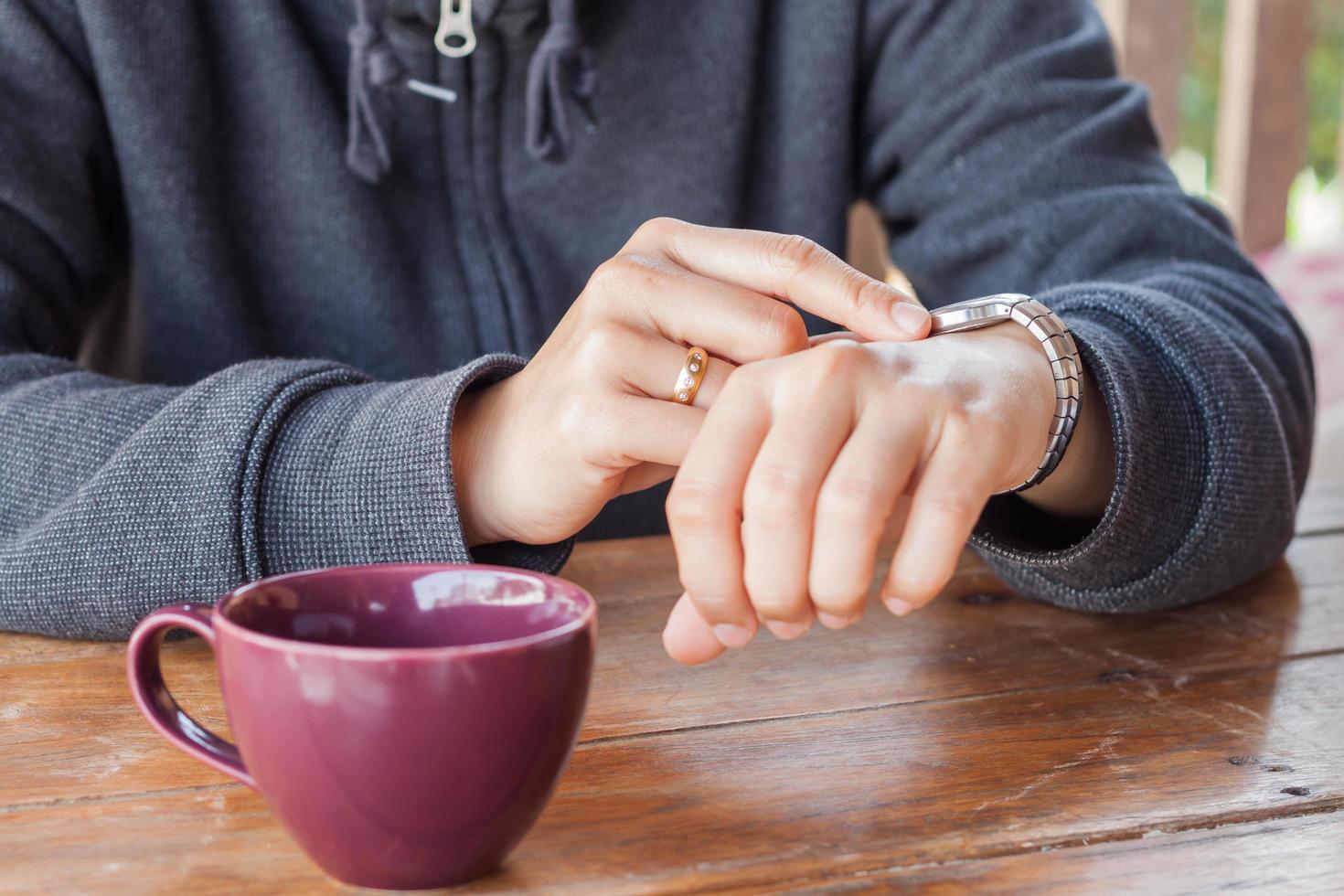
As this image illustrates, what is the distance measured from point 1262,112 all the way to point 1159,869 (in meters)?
2.13

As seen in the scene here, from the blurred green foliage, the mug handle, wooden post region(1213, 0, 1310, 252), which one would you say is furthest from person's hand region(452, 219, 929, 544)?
the blurred green foliage

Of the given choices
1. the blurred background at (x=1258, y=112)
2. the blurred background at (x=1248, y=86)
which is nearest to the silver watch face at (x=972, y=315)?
the blurred background at (x=1258, y=112)

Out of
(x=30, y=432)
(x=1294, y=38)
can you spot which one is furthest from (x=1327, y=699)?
(x=1294, y=38)

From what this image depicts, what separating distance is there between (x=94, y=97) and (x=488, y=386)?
524 mm

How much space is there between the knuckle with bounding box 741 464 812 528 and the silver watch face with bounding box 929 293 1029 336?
19cm

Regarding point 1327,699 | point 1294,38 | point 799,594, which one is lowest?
point 1327,699

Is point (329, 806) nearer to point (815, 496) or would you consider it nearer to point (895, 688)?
point (815, 496)

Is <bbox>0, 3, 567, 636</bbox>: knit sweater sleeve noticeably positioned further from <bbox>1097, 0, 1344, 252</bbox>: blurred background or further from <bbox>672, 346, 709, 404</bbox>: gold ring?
<bbox>1097, 0, 1344, 252</bbox>: blurred background

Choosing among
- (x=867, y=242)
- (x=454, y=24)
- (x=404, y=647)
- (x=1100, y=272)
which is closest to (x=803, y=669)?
(x=404, y=647)

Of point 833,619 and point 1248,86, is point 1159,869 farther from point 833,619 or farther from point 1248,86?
point 1248,86

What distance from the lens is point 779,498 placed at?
43 centimetres

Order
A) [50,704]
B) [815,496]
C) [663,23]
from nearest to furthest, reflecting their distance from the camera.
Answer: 1. [815,496]
2. [50,704]
3. [663,23]

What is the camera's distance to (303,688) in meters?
0.34

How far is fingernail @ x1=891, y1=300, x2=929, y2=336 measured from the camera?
57cm
